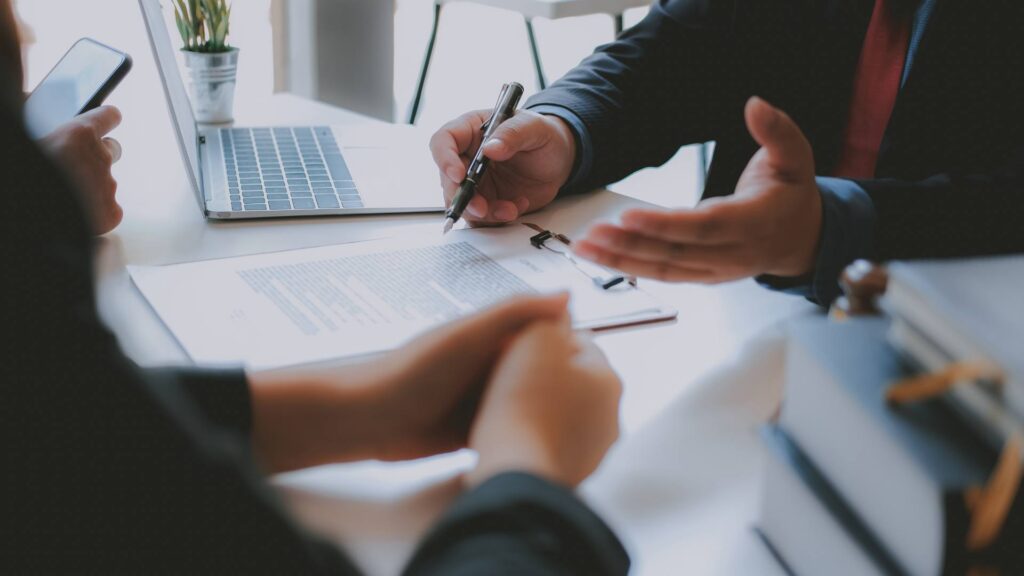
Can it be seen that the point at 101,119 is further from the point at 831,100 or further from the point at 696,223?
the point at 831,100

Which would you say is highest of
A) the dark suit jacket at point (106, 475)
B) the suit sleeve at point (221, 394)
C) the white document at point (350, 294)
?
the dark suit jacket at point (106, 475)

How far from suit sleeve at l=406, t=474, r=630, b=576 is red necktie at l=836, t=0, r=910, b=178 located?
33.1 inches

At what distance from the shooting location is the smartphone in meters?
1.05

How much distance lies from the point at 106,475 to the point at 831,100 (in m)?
1.03

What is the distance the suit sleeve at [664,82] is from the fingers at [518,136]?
136mm

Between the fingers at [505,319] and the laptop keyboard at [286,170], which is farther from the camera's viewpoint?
the laptop keyboard at [286,170]

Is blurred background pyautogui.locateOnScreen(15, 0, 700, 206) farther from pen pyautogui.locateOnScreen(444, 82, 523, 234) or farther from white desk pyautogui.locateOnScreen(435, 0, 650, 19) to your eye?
pen pyautogui.locateOnScreen(444, 82, 523, 234)

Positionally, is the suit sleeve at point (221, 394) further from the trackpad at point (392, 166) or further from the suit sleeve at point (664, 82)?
the suit sleeve at point (664, 82)

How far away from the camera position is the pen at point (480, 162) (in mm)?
958

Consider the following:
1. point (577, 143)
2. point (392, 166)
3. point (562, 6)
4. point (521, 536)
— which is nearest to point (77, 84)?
point (392, 166)

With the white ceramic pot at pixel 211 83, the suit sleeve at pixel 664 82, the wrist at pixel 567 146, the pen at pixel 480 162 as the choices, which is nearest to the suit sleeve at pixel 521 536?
the pen at pixel 480 162

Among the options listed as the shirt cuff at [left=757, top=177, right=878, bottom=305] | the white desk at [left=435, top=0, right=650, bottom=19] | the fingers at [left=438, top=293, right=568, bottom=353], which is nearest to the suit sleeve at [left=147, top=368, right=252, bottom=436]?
the fingers at [left=438, top=293, right=568, bottom=353]

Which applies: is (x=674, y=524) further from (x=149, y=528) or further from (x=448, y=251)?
(x=448, y=251)

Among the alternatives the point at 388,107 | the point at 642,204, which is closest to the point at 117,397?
the point at 642,204
